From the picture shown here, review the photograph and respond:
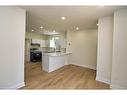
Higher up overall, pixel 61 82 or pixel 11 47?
pixel 11 47

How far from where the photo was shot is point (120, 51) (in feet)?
8.62

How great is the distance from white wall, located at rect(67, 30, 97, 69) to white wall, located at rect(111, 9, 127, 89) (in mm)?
2748

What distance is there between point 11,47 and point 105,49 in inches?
122

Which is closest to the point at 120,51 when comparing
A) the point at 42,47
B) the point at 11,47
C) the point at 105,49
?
the point at 105,49

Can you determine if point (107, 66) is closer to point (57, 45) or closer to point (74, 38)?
point (74, 38)

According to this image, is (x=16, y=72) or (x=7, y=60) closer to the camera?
(x=7, y=60)

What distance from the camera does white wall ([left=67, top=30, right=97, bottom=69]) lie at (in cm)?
557

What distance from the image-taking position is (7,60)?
7.73 ft

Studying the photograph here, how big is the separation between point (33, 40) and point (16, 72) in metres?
5.32

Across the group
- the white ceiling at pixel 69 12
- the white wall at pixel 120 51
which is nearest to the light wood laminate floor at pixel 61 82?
the white wall at pixel 120 51

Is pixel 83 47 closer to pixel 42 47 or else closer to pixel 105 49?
pixel 105 49

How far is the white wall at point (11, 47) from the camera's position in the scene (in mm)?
2260
